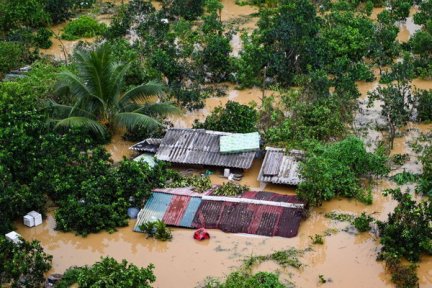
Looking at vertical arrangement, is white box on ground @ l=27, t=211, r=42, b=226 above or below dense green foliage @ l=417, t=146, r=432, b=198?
below

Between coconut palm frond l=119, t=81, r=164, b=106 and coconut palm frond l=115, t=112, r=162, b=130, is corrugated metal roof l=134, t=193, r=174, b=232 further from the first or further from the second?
coconut palm frond l=119, t=81, r=164, b=106

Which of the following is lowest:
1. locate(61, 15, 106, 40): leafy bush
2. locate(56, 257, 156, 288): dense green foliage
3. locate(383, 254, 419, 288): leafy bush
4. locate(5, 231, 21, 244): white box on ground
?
locate(61, 15, 106, 40): leafy bush

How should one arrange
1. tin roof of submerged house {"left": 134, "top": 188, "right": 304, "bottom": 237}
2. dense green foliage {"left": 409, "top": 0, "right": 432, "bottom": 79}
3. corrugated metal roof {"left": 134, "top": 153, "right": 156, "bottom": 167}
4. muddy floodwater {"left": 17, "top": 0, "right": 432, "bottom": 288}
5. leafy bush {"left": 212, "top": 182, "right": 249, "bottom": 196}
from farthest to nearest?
dense green foliage {"left": 409, "top": 0, "right": 432, "bottom": 79} → corrugated metal roof {"left": 134, "top": 153, "right": 156, "bottom": 167} → leafy bush {"left": 212, "top": 182, "right": 249, "bottom": 196} → tin roof of submerged house {"left": 134, "top": 188, "right": 304, "bottom": 237} → muddy floodwater {"left": 17, "top": 0, "right": 432, "bottom": 288}

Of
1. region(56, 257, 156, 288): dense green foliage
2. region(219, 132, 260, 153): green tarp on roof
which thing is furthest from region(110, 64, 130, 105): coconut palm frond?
region(56, 257, 156, 288): dense green foliage

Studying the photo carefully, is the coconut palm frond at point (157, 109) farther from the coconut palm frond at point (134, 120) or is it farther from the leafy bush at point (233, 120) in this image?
the leafy bush at point (233, 120)

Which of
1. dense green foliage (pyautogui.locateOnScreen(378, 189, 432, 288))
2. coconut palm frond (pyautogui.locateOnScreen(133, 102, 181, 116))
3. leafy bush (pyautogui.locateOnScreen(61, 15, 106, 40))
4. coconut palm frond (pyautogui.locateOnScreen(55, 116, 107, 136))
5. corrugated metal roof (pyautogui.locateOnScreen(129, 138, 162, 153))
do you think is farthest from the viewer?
leafy bush (pyautogui.locateOnScreen(61, 15, 106, 40))

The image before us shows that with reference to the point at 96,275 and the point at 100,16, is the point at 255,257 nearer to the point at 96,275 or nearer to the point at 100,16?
the point at 96,275
